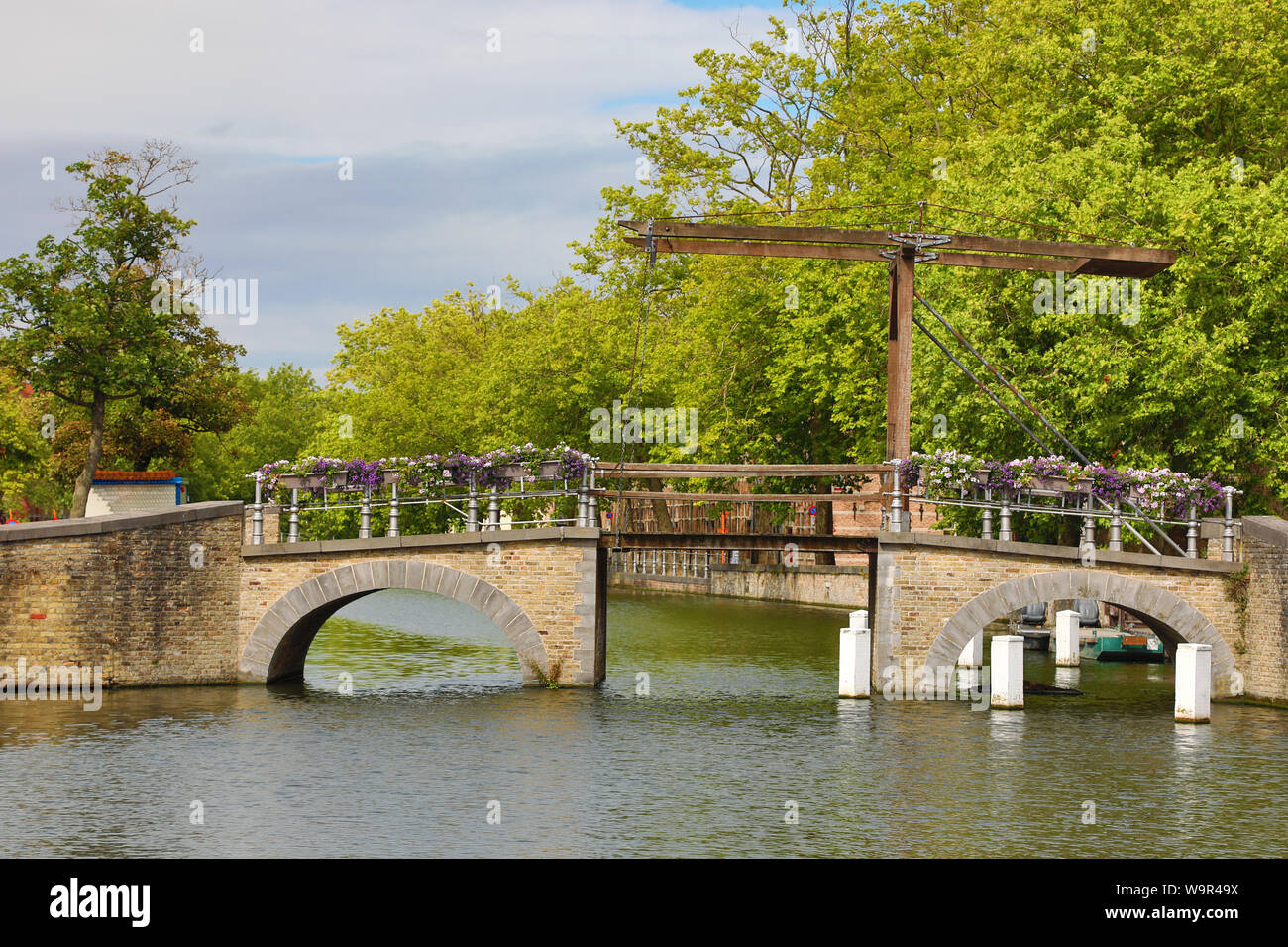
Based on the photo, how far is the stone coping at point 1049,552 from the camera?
22.5 m

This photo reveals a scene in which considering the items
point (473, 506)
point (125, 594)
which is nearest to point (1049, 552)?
point (473, 506)

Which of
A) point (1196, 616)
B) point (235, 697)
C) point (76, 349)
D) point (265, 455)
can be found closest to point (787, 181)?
point (76, 349)

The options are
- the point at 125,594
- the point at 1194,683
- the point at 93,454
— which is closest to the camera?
the point at 1194,683

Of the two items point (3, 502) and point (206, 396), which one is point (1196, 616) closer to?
point (206, 396)

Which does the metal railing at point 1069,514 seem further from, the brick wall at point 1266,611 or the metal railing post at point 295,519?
the metal railing post at point 295,519

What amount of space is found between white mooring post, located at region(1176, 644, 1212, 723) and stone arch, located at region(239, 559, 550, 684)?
9604 millimetres

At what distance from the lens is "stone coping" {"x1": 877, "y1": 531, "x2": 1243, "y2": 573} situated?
2248 cm

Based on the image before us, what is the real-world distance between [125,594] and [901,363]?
1297 cm

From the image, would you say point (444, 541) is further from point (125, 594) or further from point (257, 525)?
point (125, 594)

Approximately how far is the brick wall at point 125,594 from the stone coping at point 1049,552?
10613 mm

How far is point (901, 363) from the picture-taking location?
79.7ft

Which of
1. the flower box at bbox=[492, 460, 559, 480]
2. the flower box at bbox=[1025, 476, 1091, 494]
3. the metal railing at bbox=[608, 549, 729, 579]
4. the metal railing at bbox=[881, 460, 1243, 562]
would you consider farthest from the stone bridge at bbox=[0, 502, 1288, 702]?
the metal railing at bbox=[608, 549, 729, 579]

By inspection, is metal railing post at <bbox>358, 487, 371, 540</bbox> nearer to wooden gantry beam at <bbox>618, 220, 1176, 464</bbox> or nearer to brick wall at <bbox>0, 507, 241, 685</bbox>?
brick wall at <bbox>0, 507, 241, 685</bbox>

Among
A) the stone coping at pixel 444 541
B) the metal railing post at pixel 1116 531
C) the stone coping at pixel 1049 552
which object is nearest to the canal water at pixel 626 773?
the stone coping at pixel 1049 552
